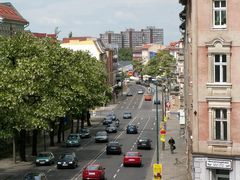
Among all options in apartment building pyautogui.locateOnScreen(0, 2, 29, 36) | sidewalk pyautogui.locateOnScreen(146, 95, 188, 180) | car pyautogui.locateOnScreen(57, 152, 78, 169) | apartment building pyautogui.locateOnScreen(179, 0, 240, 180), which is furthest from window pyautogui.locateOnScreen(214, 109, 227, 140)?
apartment building pyautogui.locateOnScreen(0, 2, 29, 36)

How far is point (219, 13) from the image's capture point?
3444 cm

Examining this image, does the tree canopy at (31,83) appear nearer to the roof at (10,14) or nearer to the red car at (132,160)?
the red car at (132,160)

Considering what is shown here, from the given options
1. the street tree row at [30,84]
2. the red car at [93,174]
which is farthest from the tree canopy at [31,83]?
the red car at [93,174]

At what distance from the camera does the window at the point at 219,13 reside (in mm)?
34281

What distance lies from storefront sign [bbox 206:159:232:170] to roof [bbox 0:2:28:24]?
216 ft

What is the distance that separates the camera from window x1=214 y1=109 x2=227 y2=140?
3422 centimetres

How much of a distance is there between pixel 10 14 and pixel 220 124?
7310 cm

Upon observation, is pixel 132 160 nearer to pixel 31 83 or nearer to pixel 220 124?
pixel 31 83

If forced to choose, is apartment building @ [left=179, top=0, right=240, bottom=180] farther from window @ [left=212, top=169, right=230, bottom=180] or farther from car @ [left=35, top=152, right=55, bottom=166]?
car @ [left=35, top=152, right=55, bottom=166]

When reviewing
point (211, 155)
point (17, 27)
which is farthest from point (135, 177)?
point (17, 27)

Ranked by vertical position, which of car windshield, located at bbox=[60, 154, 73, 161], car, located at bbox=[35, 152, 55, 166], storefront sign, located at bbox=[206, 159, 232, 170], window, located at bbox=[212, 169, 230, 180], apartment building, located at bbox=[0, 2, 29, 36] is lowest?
car, located at bbox=[35, 152, 55, 166]

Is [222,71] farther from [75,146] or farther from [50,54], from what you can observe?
[75,146]

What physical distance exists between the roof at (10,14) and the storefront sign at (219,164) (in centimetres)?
6573

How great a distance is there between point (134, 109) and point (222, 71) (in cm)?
10203
